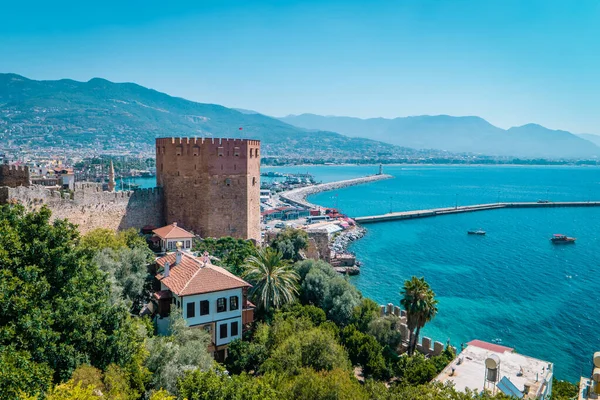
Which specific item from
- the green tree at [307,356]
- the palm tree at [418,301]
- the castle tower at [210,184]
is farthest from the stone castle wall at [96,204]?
the palm tree at [418,301]

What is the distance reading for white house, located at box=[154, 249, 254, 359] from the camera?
1514 cm

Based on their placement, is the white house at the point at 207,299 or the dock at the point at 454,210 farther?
the dock at the point at 454,210

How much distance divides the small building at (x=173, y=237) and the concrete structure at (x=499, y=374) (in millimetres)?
12930

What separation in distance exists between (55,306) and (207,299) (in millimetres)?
6254

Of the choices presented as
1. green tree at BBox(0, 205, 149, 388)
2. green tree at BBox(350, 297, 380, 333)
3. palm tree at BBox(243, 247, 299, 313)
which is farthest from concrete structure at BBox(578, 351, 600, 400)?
palm tree at BBox(243, 247, 299, 313)

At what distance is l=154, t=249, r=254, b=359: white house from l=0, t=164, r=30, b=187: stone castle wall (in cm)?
1020

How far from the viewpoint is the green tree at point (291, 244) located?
28.8 m

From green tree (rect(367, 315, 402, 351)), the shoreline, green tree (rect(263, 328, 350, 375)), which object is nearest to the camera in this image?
green tree (rect(263, 328, 350, 375))

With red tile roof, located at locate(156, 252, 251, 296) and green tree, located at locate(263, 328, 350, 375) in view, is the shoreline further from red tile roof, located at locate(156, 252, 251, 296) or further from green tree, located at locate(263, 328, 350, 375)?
green tree, located at locate(263, 328, 350, 375)

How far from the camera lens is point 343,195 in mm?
111062

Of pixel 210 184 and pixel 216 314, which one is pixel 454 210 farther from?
pixel 216 314

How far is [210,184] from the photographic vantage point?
2258 cm

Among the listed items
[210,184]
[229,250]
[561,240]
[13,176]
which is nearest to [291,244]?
[229,250]

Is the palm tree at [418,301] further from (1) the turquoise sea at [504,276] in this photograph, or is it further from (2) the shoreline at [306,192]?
(2) the shoreline at [306,192]
